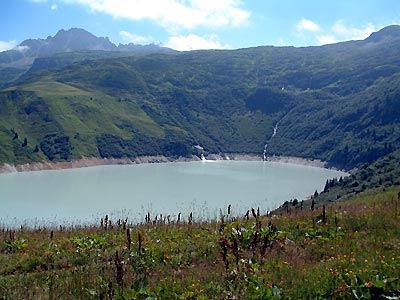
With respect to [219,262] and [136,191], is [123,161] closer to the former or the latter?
[136,191]

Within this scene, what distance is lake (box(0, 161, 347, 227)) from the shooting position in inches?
2660

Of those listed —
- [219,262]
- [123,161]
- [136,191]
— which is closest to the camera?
[219,262]

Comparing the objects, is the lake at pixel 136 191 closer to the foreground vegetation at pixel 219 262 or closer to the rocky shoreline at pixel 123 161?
the rocky shoreline at pixel 123 161

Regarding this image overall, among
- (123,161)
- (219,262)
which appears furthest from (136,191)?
(219,262)

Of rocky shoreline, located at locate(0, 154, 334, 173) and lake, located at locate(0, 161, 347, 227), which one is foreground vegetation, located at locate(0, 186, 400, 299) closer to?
lake, located at locate(0, 161, 347, 227)

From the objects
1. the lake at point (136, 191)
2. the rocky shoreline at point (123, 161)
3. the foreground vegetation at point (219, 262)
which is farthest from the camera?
the rocky shoreline at point (123, 161)

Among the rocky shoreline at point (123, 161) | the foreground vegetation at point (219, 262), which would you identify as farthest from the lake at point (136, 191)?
the foreground vegetation at point (219, 262)

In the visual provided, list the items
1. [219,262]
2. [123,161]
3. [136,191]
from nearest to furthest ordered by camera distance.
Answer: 1. [219,262]
2. [136,191]
3. [123,161]

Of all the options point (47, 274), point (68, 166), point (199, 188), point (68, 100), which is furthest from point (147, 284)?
point (68, 100)

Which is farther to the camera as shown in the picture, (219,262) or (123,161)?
(123,161)

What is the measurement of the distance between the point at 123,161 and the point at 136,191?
6733cm

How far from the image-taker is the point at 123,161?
158625 millimetres

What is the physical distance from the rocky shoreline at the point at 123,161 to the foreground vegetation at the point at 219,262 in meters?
123

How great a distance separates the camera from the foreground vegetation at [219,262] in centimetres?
660
